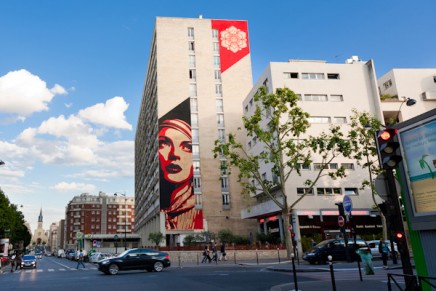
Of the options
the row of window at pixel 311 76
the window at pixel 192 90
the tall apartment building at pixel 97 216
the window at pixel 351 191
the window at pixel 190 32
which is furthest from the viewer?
the tall apartment building at pixel 97 216

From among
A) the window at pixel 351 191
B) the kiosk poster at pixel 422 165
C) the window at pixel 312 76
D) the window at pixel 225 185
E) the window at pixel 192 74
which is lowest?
the kiosk poster at pixel 422 165

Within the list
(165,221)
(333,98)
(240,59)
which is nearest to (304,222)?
(333,98)

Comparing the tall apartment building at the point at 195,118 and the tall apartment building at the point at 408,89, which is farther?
the tall apartment building at the point at 195,118

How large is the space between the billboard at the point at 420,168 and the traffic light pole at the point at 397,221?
985 mm

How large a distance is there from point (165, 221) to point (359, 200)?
90.5 ft

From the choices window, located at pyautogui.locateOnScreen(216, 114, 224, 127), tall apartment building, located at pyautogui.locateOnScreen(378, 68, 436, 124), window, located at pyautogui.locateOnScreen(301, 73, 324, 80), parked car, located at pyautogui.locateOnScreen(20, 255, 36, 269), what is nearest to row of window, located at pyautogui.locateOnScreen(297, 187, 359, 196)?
tall apartment building, located at pyautogui.locateOnScreen(378, 68, 436, 124)

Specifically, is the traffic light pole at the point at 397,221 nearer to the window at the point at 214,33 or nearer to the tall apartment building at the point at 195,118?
the tall apartment building at the point at 195,118

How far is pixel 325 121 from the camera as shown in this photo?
43.1 m

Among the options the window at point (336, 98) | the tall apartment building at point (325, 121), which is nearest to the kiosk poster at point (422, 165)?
the tall apartment building at point (325, 121)

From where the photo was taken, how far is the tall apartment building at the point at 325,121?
40656 mm

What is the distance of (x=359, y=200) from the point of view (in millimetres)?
41125

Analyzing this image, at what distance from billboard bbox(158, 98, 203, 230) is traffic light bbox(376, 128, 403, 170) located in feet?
168

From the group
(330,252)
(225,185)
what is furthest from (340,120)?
(225,185)

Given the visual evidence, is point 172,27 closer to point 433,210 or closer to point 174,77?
point 174,77
